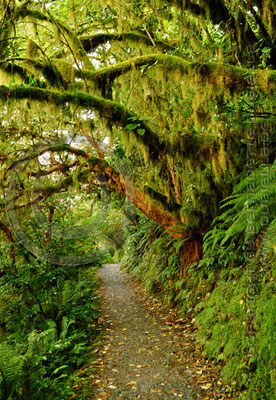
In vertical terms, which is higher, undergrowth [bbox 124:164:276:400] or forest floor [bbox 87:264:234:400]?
undergrowth [bbox 124:164:276:400]

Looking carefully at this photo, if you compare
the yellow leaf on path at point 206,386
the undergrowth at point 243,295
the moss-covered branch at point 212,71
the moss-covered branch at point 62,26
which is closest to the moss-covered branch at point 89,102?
the moss-covered branch at point 212,71

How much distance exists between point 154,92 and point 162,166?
1.98 m

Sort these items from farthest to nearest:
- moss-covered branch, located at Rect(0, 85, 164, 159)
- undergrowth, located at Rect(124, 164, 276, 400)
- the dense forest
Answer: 1. moss-covered branch, located at Rect(0, 85, 164, 159)
2. the dense forest
3. undergrowth, located at Rect(124, 164, 276, 400)

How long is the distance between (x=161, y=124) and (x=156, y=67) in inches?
67.7

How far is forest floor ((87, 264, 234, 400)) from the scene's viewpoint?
360 cm

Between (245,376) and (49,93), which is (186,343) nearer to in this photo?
(245,376)

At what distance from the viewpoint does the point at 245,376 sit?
3.28m

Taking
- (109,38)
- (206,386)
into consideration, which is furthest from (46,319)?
(109,38)

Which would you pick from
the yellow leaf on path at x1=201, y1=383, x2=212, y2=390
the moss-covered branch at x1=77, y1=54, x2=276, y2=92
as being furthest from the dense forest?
the yellow leaf on path at x1=201, y1=383, x2=212, y2=390

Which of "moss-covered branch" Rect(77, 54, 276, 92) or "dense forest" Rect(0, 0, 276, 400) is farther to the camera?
"moss-covered branch" Rect(77, 54, 276, 92)

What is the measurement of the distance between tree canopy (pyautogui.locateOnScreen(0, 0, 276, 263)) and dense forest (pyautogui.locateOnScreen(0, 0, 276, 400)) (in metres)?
0.03

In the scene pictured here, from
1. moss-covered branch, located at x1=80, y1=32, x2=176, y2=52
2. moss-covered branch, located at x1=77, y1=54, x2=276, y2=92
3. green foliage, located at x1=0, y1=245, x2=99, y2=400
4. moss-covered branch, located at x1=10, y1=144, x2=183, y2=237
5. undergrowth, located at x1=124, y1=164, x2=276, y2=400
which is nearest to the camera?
undergrowth, located at x1=124, y1=164, x2=276, y2=400

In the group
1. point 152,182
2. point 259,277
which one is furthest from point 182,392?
point 152,182

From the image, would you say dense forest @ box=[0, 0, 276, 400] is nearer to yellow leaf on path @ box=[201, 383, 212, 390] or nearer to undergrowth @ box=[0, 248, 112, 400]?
undergrowth @ box=[0, 248, 112, 400]
